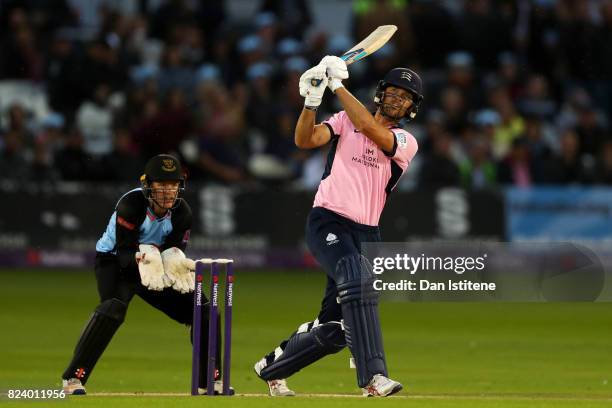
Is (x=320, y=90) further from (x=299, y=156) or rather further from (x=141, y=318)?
(x=299, y=156)

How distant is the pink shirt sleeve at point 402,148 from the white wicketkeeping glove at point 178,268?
1547 millimetres

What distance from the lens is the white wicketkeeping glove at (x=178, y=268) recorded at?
32.9 ft

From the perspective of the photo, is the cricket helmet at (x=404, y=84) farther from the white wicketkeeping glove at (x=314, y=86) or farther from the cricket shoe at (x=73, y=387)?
the cricket shoe at (x=73, y=387)

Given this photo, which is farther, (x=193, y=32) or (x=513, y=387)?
(x=193, y=32)

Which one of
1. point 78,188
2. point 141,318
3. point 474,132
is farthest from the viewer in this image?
point 474,132

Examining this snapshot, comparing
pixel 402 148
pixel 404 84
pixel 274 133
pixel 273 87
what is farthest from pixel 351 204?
pixel 273 87

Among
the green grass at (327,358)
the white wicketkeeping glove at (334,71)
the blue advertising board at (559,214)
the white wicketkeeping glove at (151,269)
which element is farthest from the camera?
the blue advertising board at (559,214)

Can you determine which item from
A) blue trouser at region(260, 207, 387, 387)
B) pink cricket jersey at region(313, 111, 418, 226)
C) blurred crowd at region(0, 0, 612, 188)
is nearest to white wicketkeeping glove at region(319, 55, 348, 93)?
pink cricket jersey at region(313, 111, 418, 226)

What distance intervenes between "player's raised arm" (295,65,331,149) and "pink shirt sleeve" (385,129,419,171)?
0.52m

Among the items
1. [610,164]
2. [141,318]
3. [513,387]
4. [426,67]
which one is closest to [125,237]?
[513,387]

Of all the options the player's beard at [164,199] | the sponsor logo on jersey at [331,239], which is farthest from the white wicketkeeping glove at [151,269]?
the sponsor logo on jersey at [331,239]

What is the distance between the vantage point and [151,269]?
9945 mm

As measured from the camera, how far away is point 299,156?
2173 cm

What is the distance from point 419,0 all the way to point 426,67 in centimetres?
126
